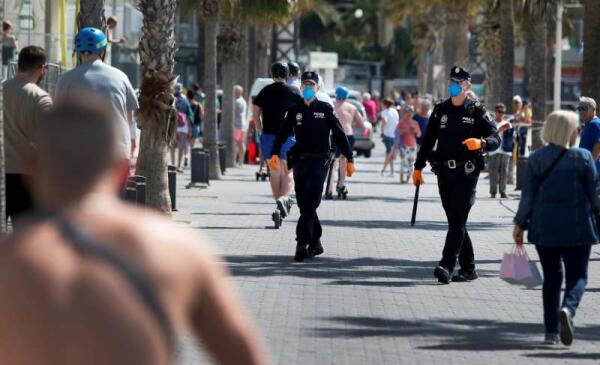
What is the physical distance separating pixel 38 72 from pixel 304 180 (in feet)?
15.3

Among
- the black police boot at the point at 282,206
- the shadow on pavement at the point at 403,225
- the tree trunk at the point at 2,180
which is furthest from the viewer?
the shadow on pavement at the point at 403,225

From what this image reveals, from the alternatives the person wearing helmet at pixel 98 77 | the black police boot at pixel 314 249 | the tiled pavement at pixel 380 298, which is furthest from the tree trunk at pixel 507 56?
the person wearing helmet at pixel 98 77

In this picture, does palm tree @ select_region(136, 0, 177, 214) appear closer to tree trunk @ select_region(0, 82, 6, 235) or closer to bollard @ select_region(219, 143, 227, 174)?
tree trunk @ select_region(0, 82, 6, 235)

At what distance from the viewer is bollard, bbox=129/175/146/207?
1573cm

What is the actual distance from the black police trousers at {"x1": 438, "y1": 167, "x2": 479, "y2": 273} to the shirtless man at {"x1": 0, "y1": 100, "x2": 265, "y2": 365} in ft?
30.1

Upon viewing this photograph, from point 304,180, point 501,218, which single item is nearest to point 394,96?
point 501,218

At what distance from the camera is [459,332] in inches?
388

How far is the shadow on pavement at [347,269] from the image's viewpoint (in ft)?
42.1

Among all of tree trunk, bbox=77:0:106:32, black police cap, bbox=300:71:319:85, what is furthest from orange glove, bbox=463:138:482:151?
tree trunk, bbox=77:0:106:32

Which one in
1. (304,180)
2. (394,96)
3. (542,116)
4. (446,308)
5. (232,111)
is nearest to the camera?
(446,308)

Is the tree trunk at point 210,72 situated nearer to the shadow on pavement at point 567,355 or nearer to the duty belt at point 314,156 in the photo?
the duty belt at point 314,156

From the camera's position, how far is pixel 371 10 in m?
107

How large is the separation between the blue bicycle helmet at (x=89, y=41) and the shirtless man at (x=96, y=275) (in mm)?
7807

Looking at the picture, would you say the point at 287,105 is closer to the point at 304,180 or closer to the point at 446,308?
the point at 304,180
